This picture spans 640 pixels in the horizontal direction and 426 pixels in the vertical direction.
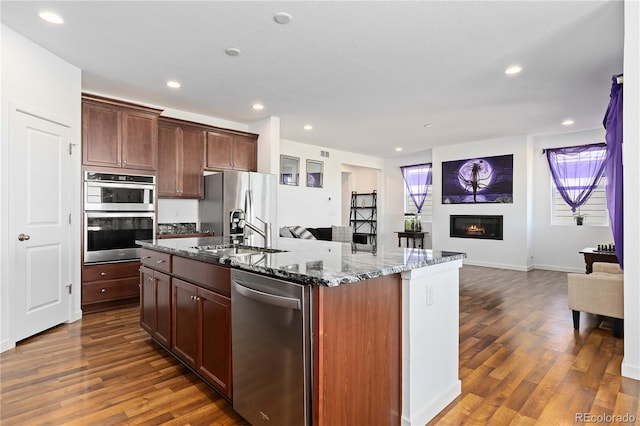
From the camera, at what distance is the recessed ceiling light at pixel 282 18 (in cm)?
261

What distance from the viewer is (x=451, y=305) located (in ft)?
6.95

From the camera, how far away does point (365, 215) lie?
10055mm

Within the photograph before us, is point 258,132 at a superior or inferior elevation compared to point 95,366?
superior

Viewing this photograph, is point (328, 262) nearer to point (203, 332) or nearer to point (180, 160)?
point (203, 332)

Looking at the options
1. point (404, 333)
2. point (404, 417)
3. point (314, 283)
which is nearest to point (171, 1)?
point (314, 283)

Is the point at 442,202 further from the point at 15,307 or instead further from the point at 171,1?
the point at 15,307

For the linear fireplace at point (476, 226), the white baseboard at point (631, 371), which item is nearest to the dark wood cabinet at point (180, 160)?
the white baseboard at point (631, 371)

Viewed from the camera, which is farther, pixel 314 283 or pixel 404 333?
pixel 404 333

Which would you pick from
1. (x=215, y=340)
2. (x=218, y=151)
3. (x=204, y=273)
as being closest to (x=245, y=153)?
(x=218, y=151)

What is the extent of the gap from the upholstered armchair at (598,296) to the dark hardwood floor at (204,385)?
0.19 metres

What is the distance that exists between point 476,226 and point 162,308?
255 inches

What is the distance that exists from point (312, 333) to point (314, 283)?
209 mm

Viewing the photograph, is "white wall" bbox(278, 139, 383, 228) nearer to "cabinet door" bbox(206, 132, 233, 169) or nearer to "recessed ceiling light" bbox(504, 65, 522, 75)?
"cabinet door" bbox(206, 132, 233, 169)

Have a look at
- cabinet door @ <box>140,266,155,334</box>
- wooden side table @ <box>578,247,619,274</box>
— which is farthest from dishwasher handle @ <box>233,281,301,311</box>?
wooden side table @ <box>578,247,619,274</box>
